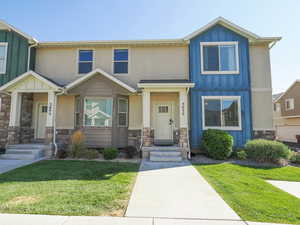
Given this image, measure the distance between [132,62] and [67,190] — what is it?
8240 mm

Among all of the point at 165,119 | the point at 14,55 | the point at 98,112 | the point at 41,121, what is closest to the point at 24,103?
the point at 41,121

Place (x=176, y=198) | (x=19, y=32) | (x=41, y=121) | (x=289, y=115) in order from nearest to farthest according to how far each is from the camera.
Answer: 1. (x=176, y=198)
2. (x=19, y=32)
3. (x=41, y=121)
4. (x=289, y=115)

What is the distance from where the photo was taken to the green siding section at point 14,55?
33.3ft

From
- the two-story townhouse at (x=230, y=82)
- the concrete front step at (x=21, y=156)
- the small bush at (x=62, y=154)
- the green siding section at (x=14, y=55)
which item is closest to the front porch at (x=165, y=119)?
the two-story townhouse at (x=230, y=82)

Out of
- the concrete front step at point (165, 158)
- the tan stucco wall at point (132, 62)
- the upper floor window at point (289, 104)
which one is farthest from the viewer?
the upper floor window at point (289, 104)

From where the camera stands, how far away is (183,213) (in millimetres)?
3271

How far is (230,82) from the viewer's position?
9969 mm

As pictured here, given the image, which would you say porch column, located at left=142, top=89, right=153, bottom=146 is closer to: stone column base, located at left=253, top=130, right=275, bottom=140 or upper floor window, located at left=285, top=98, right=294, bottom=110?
stone column base, located at left=253, top=130, right=275, bottom=140

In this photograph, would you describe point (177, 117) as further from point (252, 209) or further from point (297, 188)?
point (252, 209)

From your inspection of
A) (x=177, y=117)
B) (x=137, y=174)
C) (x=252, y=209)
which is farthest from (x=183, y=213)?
(x=177, y=117)

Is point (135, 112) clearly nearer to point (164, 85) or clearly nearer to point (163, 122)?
point (163, 122)

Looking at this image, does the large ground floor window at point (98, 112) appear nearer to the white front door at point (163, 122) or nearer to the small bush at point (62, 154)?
the small bush at point (62, 154)

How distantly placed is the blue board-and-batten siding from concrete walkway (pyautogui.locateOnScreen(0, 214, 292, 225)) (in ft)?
22.8

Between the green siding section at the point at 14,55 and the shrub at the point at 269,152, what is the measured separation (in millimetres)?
13388
